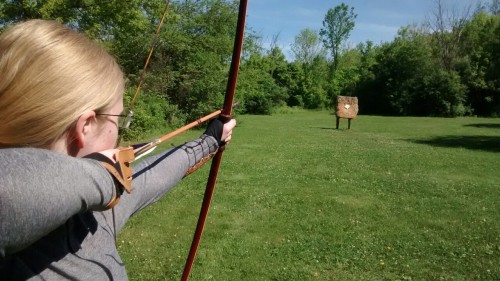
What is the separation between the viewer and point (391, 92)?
38531 mm

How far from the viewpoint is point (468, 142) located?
50.9 feet

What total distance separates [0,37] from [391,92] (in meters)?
39.9

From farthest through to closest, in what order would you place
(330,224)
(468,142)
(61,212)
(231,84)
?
(468,142)
(330,224)
(231,84)
(61,212)

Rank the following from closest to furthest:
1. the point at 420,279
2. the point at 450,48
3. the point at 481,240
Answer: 1. the point at 420,279
2. the point at 481,240
3. the point at 450,48

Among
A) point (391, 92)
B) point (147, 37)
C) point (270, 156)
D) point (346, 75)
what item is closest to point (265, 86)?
point (391, 92)

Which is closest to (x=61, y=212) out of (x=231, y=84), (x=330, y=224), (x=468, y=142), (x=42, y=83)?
(x=42, y=83)

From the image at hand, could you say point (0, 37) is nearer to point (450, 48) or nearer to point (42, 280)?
point (42, 280)

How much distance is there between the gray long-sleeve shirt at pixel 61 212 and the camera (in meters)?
0.65

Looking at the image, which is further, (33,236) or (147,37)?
(147,37)

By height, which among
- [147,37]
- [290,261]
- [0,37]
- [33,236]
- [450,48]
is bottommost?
[290,261]

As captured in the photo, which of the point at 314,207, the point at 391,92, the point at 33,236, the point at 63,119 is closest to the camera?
the point at 33,236

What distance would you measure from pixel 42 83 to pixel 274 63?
120 ft

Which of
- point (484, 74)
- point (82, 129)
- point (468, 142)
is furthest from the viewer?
point (484, 74)

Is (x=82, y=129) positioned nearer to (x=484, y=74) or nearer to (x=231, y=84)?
(x=231, y=84)
